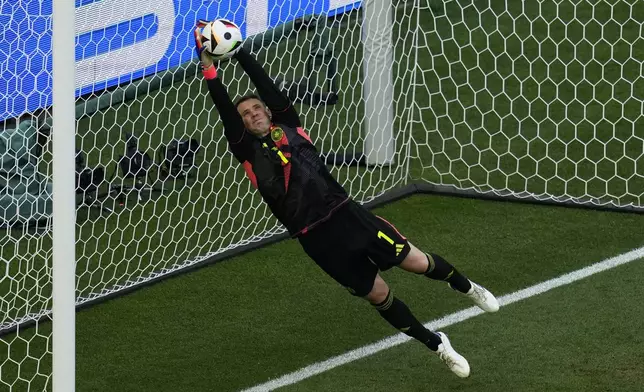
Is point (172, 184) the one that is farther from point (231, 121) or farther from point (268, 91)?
point (231, 121)

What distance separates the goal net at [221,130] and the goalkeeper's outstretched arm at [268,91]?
1562 mm

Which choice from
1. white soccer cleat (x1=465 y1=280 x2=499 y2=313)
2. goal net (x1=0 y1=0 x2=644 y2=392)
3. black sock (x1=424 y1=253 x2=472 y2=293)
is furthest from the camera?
goal net (x1=0 y1=0 x2=644 y2=392)

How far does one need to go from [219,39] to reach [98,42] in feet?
6.14

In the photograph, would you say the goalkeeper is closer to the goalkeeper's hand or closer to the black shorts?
the black shorts

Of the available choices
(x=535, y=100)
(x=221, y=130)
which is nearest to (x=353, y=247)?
(x=221, y=130)

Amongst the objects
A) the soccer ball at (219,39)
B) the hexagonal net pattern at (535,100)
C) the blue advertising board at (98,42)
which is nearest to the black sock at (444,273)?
the soccer ball at (219,39)

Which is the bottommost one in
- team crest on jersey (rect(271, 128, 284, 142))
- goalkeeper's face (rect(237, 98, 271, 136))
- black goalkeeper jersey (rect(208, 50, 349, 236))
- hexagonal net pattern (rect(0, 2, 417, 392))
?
hexagonal net pattern (rect(0, 2, 417, 392))

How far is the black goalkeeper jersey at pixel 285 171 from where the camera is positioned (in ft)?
21.0

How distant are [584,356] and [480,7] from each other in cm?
560

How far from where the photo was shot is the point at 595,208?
336 inches

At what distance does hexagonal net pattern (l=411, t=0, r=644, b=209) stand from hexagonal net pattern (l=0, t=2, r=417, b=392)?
461 millimetres

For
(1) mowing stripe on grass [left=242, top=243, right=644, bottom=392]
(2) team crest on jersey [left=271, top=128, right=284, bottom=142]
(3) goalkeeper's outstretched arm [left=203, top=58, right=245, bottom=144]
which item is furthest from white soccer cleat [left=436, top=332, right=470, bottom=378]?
(3) goalkeeper's outstretched arm [left=203, top=58, right=245, bottom=144]

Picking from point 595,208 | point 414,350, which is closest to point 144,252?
point 414,350

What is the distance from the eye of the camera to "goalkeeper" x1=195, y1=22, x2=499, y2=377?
252 inches
